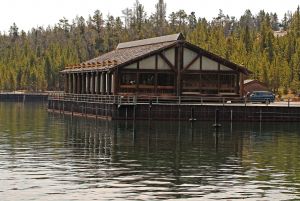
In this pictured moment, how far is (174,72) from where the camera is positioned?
85562 millimetres

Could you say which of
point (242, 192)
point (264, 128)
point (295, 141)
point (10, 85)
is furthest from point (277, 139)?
point (10, 85)

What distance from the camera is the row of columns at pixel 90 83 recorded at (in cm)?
8788

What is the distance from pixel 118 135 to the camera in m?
59.8

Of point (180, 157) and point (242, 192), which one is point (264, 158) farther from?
point (242, 192)

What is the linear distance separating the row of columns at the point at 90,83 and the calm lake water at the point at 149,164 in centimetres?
2086

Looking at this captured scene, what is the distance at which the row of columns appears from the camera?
8788 centimetres

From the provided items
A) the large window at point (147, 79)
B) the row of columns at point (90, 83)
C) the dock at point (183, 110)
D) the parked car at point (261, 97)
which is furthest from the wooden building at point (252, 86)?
the dock at point (183, 110)

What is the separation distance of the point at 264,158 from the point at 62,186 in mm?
17214

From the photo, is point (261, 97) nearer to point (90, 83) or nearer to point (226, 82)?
point (226, 82)

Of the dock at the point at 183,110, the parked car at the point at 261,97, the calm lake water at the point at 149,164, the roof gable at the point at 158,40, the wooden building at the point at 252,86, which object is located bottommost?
the calm lake water at the point at 149,164

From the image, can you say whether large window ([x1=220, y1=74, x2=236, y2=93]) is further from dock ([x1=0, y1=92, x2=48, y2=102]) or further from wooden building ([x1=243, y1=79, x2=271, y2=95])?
dock ([x1=0, y1=92, x2=48, y2=102])

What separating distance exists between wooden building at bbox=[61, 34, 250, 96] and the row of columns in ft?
0.65

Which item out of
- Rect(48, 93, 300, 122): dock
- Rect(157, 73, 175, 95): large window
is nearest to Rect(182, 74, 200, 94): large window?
Rect(157, 73, 175, 95): large window

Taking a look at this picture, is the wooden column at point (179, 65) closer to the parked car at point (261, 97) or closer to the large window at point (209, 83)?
the large window at point (209, 83)
